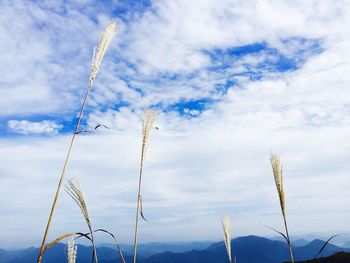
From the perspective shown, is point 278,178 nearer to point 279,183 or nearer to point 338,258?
point 279,183

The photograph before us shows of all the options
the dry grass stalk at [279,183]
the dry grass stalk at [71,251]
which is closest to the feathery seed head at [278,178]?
the dry grass stalk at [279,183]

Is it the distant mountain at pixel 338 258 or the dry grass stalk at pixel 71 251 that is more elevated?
the dry grass stalk at pixel 71 251

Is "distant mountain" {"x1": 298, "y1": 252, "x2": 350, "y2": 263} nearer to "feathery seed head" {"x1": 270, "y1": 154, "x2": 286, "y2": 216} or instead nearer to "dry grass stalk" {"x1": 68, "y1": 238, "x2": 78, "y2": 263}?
"feathery seed head" {"x1": 270, "y1": 154, "x2": 286, "y2": 216}

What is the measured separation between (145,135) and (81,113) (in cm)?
135

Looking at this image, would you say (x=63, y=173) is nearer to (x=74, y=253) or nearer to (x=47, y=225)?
(x=47, y=225)

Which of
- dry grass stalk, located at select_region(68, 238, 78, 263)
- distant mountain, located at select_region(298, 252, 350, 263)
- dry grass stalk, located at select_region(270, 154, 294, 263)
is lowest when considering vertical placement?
distant mountain, located at select_region(298, 252, 350, 263)

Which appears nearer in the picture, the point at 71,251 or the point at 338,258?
the point at 71,251

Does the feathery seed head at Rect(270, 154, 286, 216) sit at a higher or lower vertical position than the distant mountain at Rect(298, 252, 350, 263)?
higher

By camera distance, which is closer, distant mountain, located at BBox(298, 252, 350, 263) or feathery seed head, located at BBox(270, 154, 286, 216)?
feathery seed head, located at BBox(270, 154, 286, 216)

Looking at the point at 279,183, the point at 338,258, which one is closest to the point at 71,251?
the point at 279,183

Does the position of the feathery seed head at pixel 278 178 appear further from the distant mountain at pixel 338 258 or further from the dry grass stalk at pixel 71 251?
the distant mountain at pixel 338 258

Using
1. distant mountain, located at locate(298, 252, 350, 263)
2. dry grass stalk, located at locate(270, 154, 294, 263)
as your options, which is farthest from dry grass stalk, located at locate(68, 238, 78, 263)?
distant mountain, located at locate(298, 252, 350, 263)

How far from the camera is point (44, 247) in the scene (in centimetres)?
253

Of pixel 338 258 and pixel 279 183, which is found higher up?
pixel 279 183
